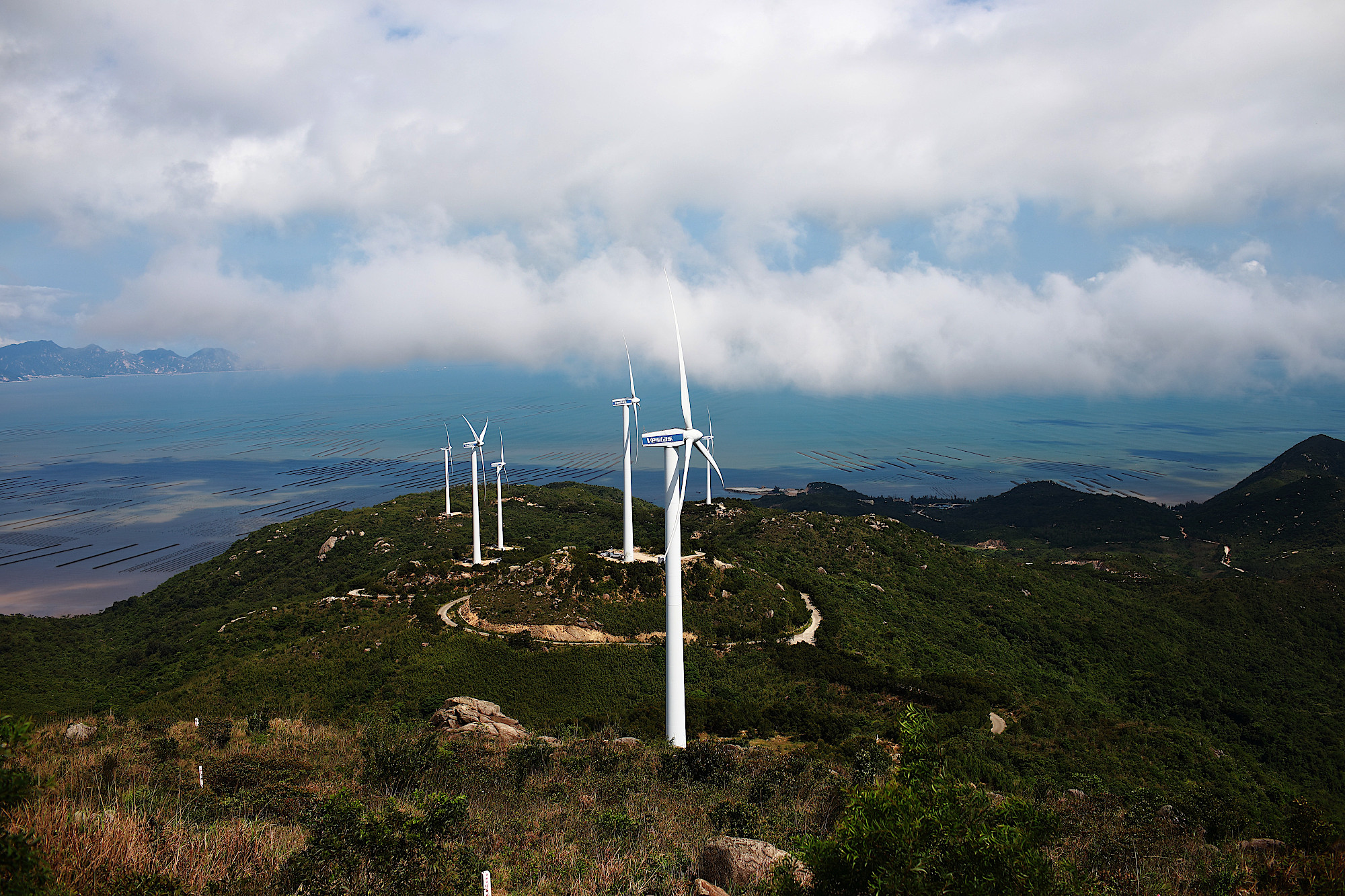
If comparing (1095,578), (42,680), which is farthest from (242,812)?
(1095,578)

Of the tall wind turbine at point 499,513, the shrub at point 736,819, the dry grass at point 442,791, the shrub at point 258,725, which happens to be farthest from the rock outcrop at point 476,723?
the tall wind turbine at point 499,513

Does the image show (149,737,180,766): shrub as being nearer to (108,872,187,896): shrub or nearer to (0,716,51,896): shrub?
(108,872,187,896): shrub

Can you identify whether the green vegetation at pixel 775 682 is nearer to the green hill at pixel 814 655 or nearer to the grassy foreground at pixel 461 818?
the grassy foreground at pixel 461 818

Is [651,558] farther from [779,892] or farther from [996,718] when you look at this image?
[779,892]

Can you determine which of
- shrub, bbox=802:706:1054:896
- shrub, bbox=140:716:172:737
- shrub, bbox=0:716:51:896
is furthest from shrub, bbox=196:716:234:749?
shrub, bbox=802:706:1054:896

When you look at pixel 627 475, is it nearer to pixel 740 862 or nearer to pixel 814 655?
pixel 814 655

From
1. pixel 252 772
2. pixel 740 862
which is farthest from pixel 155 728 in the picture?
pixel 740 862
